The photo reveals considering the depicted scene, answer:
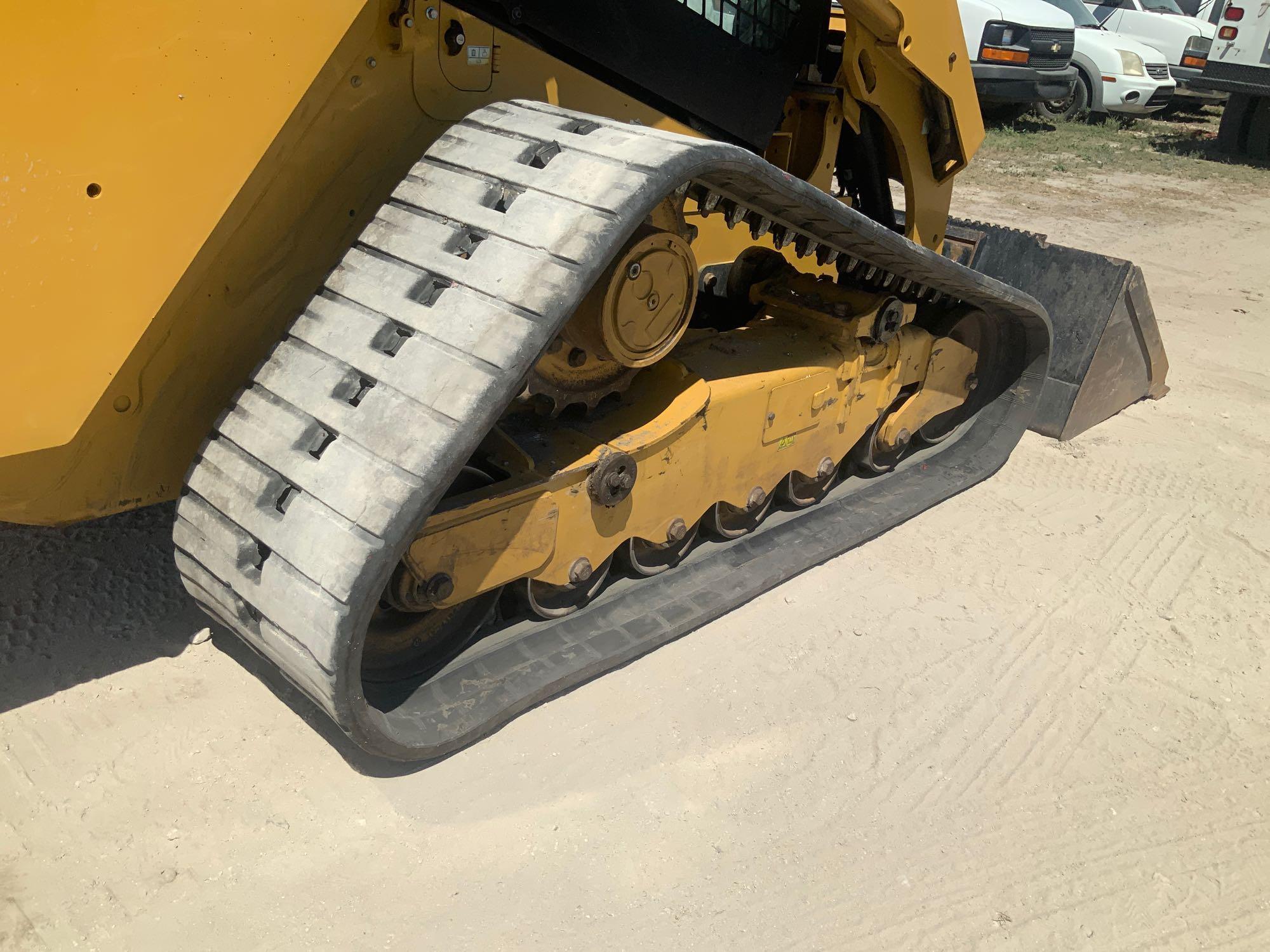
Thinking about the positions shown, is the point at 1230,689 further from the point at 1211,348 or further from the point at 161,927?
the point at 1211,348

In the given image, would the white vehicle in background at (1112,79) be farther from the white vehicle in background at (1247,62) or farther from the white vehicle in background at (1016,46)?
the white vehicle in background at (1247,62)

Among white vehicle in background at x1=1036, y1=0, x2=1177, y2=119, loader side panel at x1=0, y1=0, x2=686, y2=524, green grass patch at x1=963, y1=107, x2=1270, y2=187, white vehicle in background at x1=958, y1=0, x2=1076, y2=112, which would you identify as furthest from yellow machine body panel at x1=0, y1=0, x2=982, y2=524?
white vehicle in background at x1=1036, y1=0, x2=1177, y2=119

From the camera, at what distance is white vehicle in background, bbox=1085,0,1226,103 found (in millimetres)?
13953

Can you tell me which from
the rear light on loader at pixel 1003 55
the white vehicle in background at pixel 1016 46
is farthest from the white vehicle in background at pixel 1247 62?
the rear light on loader at pixel 1003 55

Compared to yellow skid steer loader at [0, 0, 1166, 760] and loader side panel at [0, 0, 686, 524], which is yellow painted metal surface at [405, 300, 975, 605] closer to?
yellow skid steer loader at [0, 0, 1166, 760]

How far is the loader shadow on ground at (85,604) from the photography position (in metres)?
2.94

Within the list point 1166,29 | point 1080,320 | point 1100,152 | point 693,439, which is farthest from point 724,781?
point 1166,29

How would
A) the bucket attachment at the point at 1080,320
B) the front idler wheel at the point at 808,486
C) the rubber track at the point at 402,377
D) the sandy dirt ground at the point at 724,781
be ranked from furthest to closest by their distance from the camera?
the bucket attachment at the point at 1080,320 < the front idler wheel at the point at 808,486 < the sandy dirt ground at the point at 724,781 < the rubber track at the point at 402,377

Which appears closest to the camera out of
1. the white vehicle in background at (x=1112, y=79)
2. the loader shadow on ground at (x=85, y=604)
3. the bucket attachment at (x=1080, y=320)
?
the loader shadow on ground at (x=85, y=604)

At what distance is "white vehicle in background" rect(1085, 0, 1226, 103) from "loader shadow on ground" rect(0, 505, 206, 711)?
13694 mm

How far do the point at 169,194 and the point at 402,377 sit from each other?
570 mm

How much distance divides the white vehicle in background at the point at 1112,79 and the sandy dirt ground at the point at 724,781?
11053 millimetres

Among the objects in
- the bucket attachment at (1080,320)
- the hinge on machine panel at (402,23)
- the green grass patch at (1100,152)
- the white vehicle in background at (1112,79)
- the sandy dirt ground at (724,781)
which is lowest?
the sandy dirt ground at (724,781)

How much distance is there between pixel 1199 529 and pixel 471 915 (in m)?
3.14
